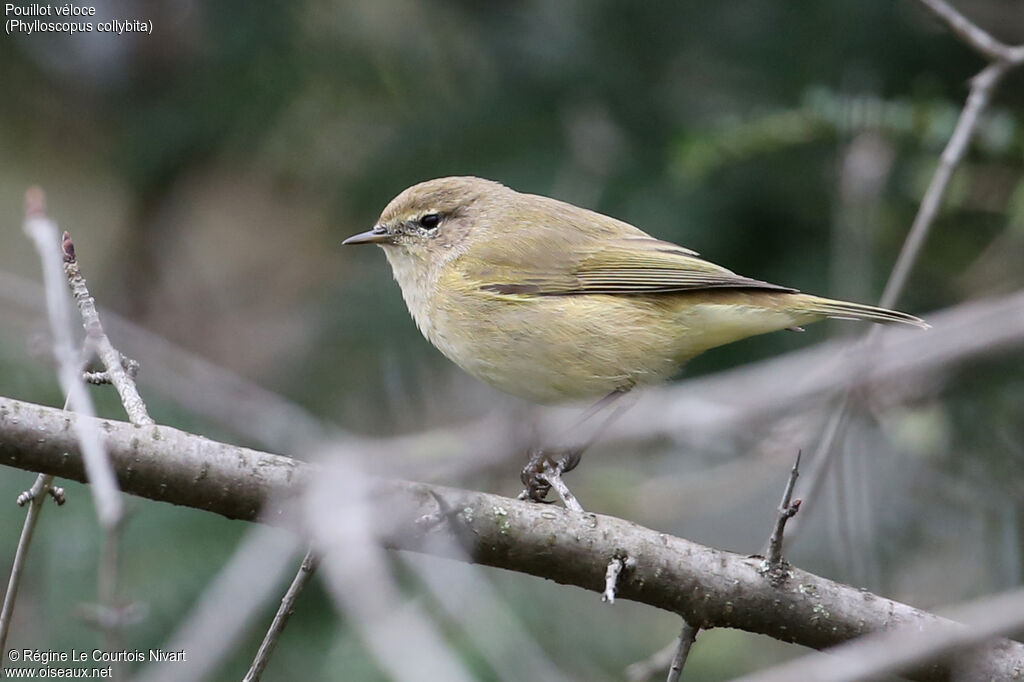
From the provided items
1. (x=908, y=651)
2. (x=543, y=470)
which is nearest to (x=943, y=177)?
(x=543, y=470)

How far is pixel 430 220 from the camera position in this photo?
4828 millimetres

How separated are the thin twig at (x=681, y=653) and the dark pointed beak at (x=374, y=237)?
2423mm

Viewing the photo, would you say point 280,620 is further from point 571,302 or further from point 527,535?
point 571,302

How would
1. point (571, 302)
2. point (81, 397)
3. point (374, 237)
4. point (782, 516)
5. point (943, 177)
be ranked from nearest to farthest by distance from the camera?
point (81, 397)
point (782, 516)
point (943, 177)
point (571, 302)
point (374, 237)

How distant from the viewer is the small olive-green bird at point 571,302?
4059 mm

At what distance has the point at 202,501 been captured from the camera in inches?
99.5

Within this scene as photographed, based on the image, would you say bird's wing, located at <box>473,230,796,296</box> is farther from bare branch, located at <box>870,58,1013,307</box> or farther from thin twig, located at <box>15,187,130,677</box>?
thin twig, located at <box>15,187,130,677</box>

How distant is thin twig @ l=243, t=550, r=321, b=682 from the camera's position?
246cm

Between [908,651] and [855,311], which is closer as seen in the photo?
[908,651]

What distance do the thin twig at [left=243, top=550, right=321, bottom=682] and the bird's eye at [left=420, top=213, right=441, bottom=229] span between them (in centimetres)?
246

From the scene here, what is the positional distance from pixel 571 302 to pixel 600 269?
0.21m

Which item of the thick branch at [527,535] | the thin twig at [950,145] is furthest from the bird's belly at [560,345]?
the thick branch at [527,535]

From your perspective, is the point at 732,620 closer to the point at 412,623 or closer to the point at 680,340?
the point at 680,340

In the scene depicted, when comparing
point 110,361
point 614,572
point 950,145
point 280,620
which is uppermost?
point 950,145
